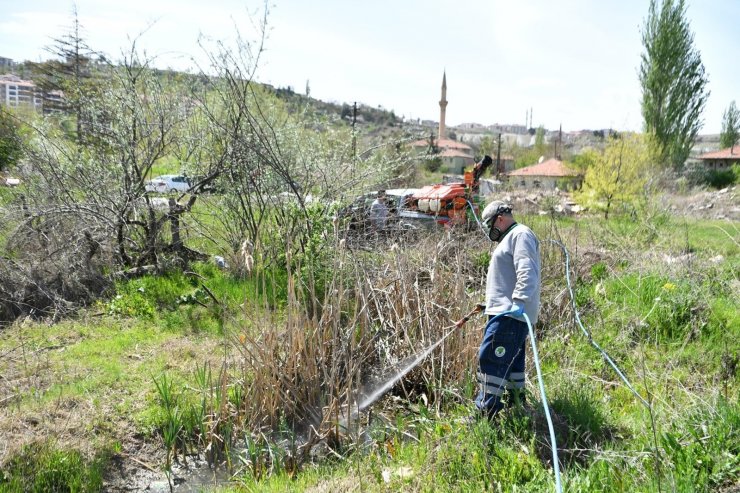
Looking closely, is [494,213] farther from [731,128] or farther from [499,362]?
[731,128]

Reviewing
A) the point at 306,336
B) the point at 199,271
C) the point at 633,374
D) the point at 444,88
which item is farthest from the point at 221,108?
the point at 444,88

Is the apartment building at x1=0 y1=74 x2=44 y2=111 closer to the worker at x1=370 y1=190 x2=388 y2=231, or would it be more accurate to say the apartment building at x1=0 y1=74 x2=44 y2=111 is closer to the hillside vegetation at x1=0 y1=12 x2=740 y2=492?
the hillside vegetation at x1=0 y1=12 x2=740 y2=492

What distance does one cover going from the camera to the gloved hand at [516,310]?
380 cm

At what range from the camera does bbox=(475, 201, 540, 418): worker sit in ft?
12.6

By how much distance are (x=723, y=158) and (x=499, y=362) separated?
56186 millimetres

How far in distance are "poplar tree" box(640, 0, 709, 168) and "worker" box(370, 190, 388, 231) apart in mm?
32151

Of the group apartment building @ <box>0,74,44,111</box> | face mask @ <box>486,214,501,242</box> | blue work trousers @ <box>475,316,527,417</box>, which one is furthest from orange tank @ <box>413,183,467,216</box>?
apartment building @ <box>0,74,44,111</box>

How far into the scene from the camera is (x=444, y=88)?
68125 mm

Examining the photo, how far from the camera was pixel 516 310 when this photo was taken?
3.80 meters

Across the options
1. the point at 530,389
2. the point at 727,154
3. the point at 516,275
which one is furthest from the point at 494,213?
the point at 727,154

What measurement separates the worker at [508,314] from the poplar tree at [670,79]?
3497 cm

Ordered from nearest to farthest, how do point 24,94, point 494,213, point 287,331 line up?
point 494,213, point 287,331, point 24,94

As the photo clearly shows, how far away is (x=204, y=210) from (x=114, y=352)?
347 cm

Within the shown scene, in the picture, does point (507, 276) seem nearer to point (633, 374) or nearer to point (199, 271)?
point (633, 374)
